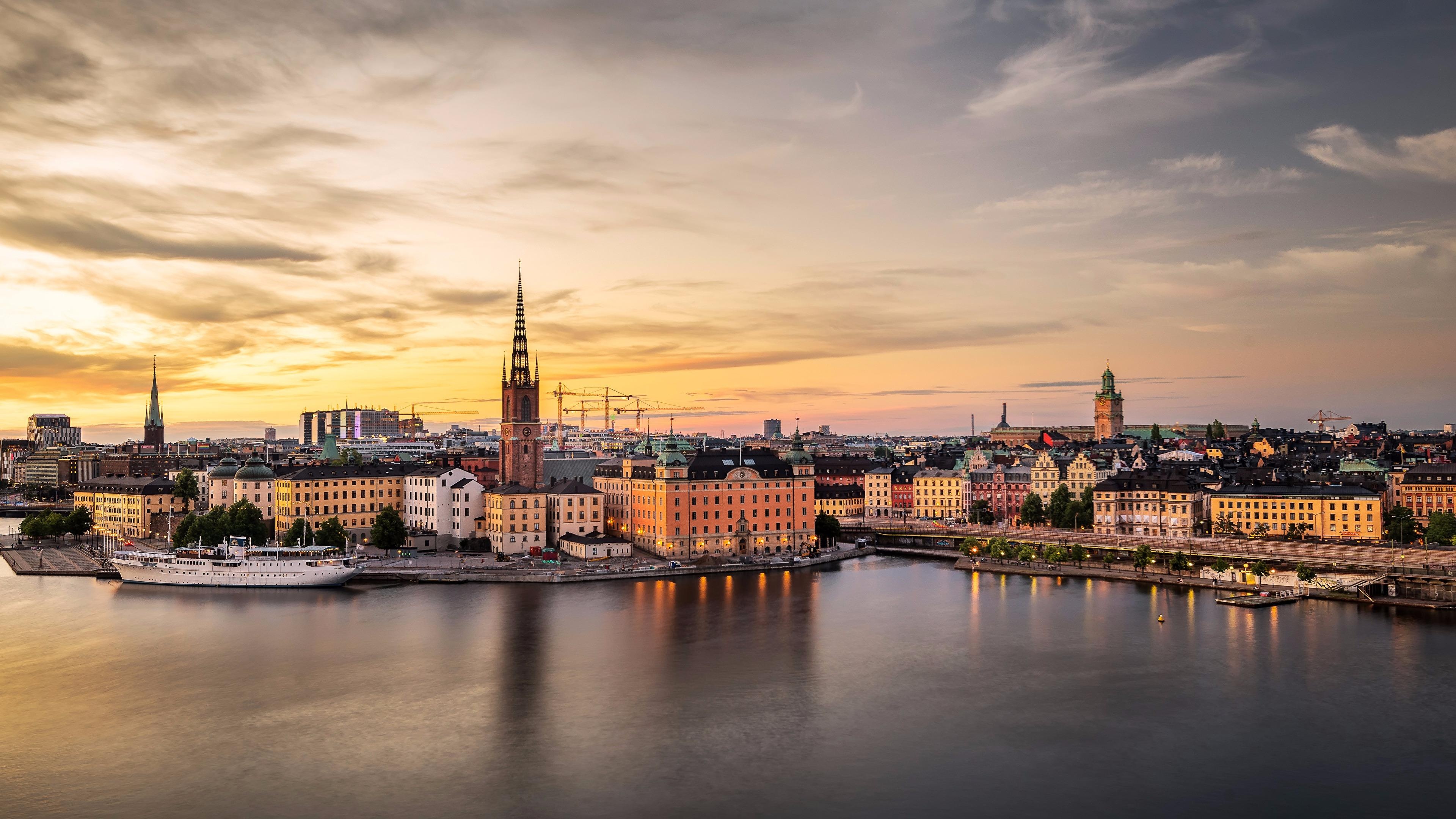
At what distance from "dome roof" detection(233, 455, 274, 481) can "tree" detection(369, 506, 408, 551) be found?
9.81 metres

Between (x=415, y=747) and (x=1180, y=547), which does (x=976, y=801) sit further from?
(x=1180, y=547)

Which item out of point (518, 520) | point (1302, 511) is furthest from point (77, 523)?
point (1302, 511)

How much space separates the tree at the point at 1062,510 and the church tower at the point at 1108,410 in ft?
328

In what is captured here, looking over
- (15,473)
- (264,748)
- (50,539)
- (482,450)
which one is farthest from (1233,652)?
(15,473)

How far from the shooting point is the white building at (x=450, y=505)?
60.2 meters

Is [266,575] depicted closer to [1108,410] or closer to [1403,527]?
[1403,527]

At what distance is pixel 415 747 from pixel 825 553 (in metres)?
38.3

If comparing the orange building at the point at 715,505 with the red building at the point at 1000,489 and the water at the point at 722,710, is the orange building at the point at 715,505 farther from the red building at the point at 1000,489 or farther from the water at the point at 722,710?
the red building at the point at 1000,489

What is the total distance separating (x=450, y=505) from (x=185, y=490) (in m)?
20.5

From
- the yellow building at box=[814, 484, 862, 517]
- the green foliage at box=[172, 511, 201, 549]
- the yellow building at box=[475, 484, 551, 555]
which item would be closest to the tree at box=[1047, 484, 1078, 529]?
the yellow building at box=[814, 484, 862, 517]

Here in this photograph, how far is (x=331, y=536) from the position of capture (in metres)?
54.6

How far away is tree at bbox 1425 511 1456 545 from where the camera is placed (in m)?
53.2

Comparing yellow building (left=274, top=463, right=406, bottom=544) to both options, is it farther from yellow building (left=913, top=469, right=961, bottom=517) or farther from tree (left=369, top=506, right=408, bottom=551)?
yellow building (left=913, top=469, right=961, bottom=517)

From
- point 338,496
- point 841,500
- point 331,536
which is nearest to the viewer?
point 331,536
